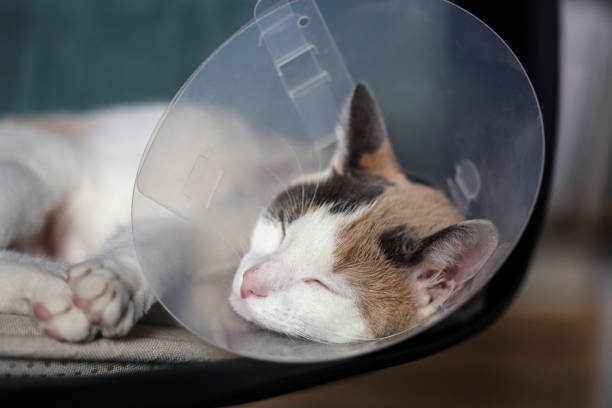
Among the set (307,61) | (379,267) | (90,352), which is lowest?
(90,352)

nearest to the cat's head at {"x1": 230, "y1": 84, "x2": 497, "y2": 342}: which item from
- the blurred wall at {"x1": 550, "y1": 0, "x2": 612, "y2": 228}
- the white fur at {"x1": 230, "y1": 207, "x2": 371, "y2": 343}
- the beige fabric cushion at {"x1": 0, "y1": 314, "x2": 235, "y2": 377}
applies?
the white fur at {"x1": 230, "y1": 207, "x2": 371, "y2": 343}

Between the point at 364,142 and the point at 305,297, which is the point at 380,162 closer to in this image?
the point at 364,142

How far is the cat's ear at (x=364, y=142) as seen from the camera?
1106 millimetres

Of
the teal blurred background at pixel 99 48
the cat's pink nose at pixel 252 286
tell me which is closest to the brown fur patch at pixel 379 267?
the cat's pink nose at pixel 252 286

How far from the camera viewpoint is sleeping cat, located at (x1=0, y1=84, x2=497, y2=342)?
0.83 m

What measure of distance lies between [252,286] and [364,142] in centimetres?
43

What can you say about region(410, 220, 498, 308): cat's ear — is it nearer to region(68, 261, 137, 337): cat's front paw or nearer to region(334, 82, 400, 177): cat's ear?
region(334, 82, 400, 177): cat's ear

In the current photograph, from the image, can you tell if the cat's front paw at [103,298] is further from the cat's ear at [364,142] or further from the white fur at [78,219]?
the cat's ear at [364,142]

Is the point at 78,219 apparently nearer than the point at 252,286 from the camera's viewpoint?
No

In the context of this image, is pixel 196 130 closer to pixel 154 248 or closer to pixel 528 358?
pixel 154 248

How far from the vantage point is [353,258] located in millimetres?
936

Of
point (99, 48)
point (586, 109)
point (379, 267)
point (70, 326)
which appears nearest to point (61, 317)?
point (70, 326)

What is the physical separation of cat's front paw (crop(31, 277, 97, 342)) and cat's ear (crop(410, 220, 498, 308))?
51 centimetres

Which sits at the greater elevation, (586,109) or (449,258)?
(586,109)
